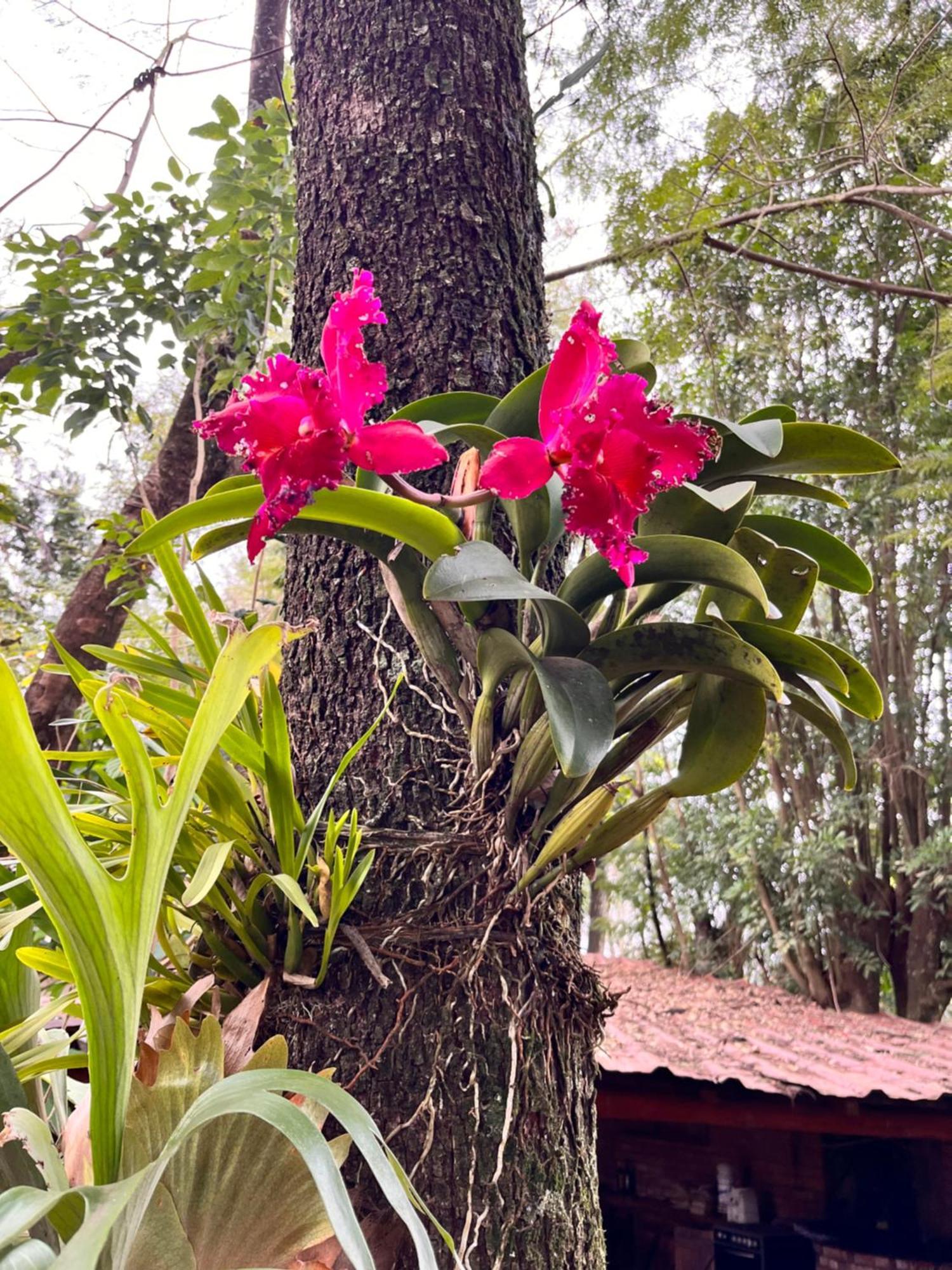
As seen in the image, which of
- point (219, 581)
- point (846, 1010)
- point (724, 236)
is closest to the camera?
point (724, 236)

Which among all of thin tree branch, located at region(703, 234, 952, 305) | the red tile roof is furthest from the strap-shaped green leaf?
thin tree branch, located at region(703, 234, 952, 305)

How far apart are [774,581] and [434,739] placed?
0.89ft

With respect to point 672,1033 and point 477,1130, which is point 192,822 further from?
point 672,1033

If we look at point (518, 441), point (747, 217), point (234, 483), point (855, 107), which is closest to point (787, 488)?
point (518, 441)

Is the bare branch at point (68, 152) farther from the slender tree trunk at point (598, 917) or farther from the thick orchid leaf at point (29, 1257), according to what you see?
the slender tree trunk at point (598, 917)

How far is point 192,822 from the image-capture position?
71cm

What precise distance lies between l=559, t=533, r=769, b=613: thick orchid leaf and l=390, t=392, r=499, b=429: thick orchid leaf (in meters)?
0.13

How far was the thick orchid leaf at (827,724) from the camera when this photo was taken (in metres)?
0.63

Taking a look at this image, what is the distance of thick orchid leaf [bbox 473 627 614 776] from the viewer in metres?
0.50

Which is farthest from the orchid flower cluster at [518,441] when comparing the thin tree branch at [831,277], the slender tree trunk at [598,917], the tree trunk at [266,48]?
the slender tree trunk at [598,917]

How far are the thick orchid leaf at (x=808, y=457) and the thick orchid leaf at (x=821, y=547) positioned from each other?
4 centimetres

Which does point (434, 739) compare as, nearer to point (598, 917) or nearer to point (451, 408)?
point (451, 408)

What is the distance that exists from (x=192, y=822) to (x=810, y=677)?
0.45 m

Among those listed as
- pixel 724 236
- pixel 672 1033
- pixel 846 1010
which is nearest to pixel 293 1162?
pixel 672 1033
